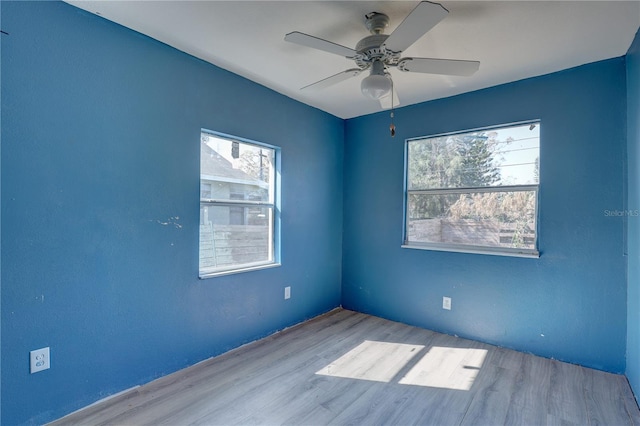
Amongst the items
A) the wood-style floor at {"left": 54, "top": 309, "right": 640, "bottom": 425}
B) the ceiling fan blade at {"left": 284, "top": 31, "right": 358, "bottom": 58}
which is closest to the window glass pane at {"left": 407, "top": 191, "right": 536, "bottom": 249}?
the wood-style floor at {"left": 54, "top": 309, "right": 640, "bottom": 425}

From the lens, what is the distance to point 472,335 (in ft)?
9.40

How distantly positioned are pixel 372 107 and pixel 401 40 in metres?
1.79

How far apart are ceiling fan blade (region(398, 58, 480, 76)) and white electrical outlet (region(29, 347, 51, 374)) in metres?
2.58

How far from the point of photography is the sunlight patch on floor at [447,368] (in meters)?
2.15

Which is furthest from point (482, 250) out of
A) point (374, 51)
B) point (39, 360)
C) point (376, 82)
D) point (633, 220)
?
point (39, 360)

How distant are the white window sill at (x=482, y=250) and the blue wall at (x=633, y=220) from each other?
0.58m

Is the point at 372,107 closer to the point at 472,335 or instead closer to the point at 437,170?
the point at 437,170

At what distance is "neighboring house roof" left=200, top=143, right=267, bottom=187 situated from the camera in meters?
2.44

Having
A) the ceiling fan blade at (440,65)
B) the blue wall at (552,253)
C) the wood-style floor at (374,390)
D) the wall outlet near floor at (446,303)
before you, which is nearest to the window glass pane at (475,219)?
the blue wall at (552,253)

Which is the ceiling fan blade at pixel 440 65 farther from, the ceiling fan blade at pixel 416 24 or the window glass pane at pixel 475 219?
the window glass pane at pixel 475 219

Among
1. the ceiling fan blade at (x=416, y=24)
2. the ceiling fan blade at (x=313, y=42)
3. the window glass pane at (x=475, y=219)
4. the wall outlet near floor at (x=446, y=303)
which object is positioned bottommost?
the wall outlet near floor at (x=446, y=303)

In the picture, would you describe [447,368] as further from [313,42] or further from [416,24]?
[313,42]

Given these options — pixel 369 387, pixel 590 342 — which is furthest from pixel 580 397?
pixel 369 387

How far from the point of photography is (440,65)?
1823 mm
